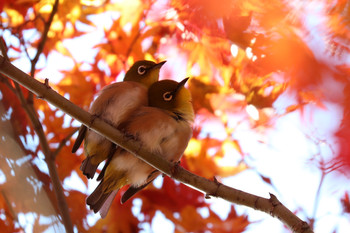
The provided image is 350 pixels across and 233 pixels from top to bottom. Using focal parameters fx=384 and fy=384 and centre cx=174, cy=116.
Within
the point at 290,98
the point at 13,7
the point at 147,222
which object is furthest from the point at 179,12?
the point at 147,222

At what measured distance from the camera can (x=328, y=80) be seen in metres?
1.54

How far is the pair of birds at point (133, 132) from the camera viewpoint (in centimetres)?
129

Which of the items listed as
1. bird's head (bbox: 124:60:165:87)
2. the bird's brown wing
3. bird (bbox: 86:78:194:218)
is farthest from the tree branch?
bird's head (bbox: 124:60:165:87)

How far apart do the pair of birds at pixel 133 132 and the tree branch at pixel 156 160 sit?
0.14 metres

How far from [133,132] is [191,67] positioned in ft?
2.33

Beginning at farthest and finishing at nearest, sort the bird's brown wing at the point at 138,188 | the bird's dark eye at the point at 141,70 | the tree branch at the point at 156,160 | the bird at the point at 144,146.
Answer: the bird's dark eye at the point at 141,70 < the bird's brown wing at the point at 138,188 < the bird at the point at 144,146 < the tree branch at the point at 156,160

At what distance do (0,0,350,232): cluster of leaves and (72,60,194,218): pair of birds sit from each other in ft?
1.17

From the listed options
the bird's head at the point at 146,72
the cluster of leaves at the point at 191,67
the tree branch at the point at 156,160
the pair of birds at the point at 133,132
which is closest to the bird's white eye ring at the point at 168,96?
the pair of birds at the point at 133,132

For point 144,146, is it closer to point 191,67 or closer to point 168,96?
point 168,96

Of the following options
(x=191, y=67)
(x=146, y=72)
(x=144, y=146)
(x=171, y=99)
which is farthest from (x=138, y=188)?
(x=191, y=67)

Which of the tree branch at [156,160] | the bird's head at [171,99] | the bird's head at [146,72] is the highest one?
the bird's head at [146,72]

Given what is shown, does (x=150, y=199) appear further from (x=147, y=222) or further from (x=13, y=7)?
(x=13, y=7)

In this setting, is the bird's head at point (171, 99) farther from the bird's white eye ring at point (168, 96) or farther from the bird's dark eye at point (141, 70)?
the bird's dark eye at point (141, 70)

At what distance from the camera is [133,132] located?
1267 mm
